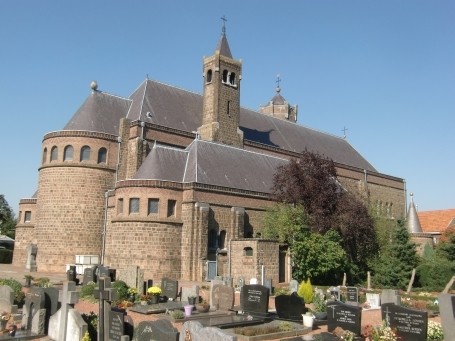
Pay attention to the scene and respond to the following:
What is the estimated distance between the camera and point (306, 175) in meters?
33.0

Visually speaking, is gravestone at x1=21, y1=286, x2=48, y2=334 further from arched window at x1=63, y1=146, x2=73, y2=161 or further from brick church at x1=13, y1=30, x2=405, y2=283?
arched window at x1=63, y1=146, x2=73, y2=161

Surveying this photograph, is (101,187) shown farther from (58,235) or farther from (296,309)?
(296,309)

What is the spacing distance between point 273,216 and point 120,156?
513 inches

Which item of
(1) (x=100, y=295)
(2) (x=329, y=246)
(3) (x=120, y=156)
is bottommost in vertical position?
(1) (x=100, y=295)

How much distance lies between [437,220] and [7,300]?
5192 centimetres

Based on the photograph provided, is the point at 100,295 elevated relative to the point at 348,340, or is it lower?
elevated

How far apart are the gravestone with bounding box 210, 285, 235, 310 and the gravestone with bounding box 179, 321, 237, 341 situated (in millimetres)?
8371

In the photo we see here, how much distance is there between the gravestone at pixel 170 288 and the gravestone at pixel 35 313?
7.67m

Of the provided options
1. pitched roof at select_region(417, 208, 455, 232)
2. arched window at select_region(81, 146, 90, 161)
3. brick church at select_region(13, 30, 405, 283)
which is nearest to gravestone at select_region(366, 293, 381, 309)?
brick church at select_region(13, 30, 405, 283)

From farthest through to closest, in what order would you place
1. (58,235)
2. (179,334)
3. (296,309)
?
1. (58,235)
2. (296,309)
3. (179,334)

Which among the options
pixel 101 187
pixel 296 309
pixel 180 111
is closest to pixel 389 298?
pixel 296 309

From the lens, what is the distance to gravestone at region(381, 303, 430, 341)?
12656mm

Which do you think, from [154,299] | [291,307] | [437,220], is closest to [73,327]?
[154,299]

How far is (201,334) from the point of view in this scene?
33.2 ft
